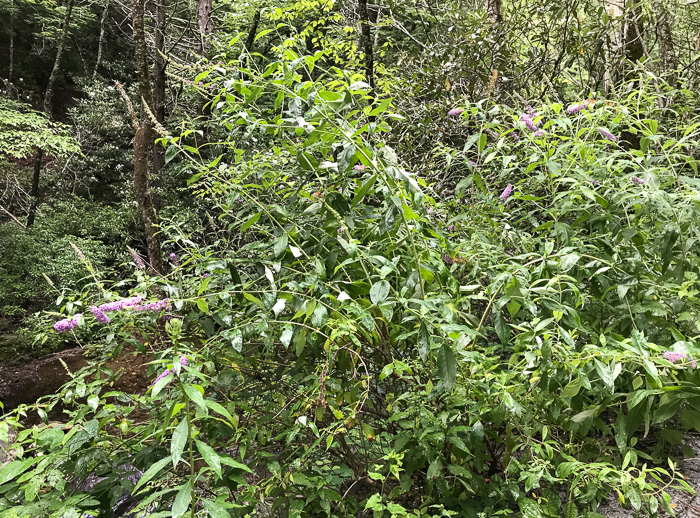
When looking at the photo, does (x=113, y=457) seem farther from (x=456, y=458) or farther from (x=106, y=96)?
(x=106, y=96)

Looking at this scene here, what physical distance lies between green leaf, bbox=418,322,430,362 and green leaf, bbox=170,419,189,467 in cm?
64

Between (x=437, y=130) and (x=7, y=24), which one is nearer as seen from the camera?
(x=437, y=130)

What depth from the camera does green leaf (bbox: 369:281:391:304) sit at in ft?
4.00

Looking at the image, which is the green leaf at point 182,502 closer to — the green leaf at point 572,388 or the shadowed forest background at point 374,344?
the shadowed forest background at point 374,344

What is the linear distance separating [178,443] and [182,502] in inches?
6.2

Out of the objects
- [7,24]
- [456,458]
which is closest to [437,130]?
[456,458]

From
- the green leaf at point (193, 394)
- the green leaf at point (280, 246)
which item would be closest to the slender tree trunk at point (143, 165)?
the green leaf at point (280, 246)

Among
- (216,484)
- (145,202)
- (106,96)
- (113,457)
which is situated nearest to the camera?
(216,484)

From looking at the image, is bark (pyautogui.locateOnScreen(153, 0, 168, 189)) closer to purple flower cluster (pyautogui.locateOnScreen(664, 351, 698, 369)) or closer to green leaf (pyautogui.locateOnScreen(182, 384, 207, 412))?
green leaf (pyautogui.locateOnScreen(182, 384, 207, 412))

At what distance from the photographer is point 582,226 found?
2.37 meters

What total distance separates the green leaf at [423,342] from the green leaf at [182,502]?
67 cm

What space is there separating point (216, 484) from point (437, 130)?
3.24 m

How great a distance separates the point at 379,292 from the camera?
1.24 meters

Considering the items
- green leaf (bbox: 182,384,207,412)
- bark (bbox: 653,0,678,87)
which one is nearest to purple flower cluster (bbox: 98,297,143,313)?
green leaf (bbox: 182,384,207,412)
